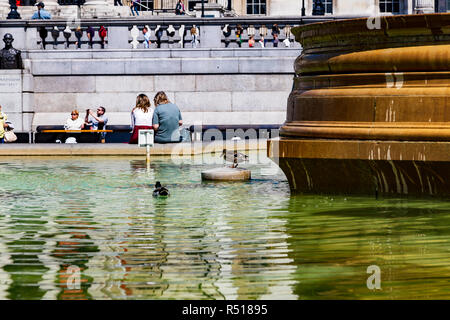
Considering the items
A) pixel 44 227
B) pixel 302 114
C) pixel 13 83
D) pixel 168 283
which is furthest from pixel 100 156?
pixel 13 83

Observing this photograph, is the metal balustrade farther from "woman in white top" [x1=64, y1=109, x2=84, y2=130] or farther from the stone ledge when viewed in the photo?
the stone ledge

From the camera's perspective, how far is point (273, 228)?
24.0ft

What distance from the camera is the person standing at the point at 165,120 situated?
16828mm

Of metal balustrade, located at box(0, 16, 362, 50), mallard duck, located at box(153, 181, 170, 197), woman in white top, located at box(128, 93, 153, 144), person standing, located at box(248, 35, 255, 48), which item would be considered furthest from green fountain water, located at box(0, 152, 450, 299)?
person standing, located at box(248, 35, 255, 48)

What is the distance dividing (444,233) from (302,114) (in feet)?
9.25

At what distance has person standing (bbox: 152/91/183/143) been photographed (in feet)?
55.2

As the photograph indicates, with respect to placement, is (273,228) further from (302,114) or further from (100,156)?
(100,156)

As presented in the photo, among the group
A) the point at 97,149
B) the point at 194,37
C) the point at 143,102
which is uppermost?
the point at 194,37

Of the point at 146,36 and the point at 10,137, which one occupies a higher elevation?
the point at 146,36

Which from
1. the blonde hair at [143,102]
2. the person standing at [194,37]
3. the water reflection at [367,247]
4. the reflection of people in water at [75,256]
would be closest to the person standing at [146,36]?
the person standing at [194,37]

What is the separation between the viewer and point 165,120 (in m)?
16.9

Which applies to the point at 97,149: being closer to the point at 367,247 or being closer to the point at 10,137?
the point at 10,137

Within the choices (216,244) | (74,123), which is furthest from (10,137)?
(216,244)

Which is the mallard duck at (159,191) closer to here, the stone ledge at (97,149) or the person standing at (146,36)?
the stone ledge at (97,149)
